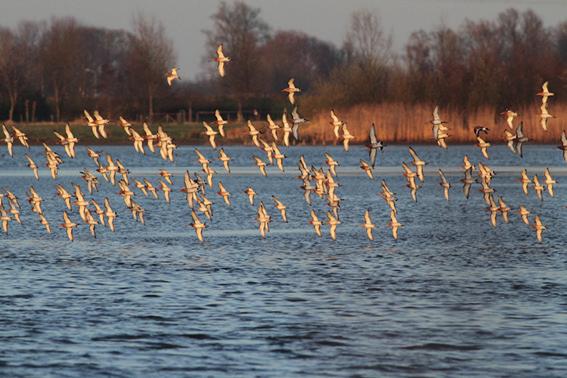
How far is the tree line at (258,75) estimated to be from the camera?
5975cm

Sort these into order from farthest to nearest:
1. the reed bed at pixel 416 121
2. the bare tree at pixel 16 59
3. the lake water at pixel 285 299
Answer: the bare tree at pixel 16 59 → the reed bed at pixel 416 121 → the lake water at pixel 285 299

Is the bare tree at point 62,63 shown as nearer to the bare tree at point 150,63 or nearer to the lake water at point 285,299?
the bare tree at point 150,63

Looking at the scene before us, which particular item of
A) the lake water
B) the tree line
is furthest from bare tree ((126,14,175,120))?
the lake water

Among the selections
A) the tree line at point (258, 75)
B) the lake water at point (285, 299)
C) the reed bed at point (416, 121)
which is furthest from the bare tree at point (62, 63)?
the lake water at point (285, 299)

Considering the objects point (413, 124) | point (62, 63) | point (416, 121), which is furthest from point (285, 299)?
point (62, 63)

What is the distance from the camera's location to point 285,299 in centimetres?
1798

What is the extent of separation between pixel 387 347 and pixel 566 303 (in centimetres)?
375

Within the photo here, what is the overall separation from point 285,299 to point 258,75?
7195cm

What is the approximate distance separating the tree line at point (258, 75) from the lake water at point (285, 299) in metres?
27.9

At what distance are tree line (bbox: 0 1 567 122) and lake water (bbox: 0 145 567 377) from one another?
2790cm

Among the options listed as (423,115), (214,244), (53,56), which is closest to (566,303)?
(214,244)

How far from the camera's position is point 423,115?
5606 cm

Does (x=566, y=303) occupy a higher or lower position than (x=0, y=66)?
lower

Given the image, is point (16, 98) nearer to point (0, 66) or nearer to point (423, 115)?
point (0, 66)
